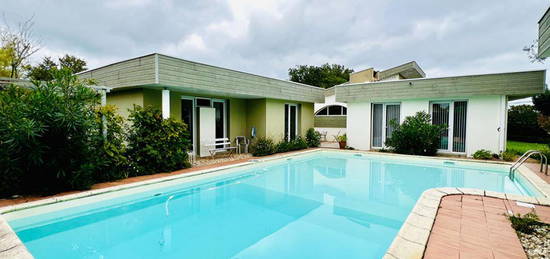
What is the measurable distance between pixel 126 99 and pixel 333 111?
1453cm

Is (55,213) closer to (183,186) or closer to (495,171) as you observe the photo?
(183,186)

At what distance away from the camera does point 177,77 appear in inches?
310

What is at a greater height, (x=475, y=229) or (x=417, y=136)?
(x=417, y=136)

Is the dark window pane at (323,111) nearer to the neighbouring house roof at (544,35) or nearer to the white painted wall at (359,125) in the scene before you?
the white painted wall at (359,125)

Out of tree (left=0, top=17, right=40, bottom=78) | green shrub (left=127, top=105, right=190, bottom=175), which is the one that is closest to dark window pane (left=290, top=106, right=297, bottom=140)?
green shrub (left=127, top=105, right=190, bottom=175)

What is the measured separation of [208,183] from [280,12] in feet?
30.6

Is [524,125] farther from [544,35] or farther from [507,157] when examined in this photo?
[544,35]

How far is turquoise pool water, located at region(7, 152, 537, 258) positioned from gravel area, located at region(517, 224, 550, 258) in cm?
154

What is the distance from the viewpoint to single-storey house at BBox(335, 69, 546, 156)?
1034cm

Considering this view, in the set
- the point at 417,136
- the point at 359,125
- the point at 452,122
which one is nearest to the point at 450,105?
the point at 452,122

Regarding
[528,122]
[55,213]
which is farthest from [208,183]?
[528,122]

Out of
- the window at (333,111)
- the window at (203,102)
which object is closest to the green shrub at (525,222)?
the window at (203,102)

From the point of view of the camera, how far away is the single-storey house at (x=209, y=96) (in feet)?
25.8

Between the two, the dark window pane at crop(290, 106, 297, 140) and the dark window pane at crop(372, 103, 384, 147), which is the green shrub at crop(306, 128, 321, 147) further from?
the dark window pane at crop(372, 103, 384, 147)
